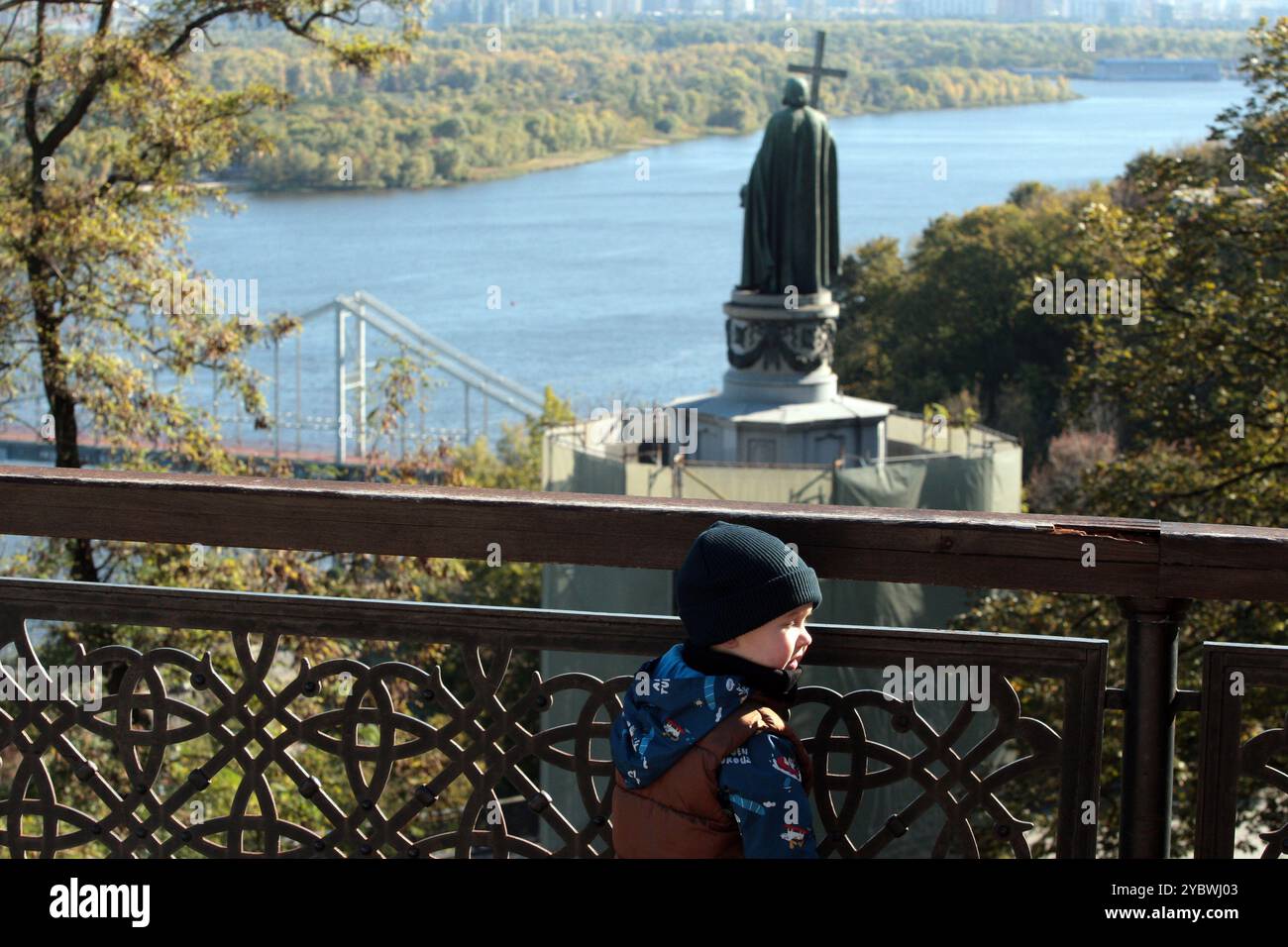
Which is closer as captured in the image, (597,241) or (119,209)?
(119,209)

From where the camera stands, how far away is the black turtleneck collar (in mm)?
2295

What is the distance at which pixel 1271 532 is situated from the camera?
2.40 m

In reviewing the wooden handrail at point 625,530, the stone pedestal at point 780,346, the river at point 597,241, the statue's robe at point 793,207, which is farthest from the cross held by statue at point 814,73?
the river at point 597,241

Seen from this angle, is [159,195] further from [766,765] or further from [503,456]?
[503,456]

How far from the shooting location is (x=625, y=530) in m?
2.55

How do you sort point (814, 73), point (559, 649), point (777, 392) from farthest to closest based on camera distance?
point (814, 73)
point (777, 392)
point (559, 649)

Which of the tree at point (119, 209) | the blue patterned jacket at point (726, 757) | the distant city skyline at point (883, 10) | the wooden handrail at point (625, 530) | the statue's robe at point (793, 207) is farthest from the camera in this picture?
the distant city skyline at point (883, 10)

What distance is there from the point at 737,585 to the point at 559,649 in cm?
50

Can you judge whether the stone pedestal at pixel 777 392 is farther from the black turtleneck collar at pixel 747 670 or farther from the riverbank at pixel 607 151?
the riverbank at pixel 607 151

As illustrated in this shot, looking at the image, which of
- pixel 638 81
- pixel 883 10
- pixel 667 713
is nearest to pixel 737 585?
pixel 667 713

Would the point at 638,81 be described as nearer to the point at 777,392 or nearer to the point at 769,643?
the point at 777,392

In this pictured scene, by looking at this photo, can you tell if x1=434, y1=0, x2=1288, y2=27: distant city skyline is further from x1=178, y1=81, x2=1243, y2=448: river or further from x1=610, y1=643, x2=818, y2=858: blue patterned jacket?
x1=610, y1=643, x2=818, y2=858: blue patterned jacket

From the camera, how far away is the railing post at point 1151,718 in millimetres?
2410

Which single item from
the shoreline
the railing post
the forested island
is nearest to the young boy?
the railing post
